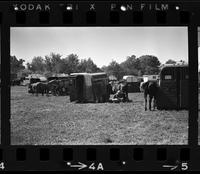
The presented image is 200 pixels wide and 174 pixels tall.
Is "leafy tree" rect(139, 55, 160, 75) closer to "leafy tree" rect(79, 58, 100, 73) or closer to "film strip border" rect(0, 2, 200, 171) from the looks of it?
"film strip border" rect(0, 2, 200, 171)

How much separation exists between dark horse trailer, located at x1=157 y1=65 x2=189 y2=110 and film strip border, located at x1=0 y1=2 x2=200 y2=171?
0.83 feet

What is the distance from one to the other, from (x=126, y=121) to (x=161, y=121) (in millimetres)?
794

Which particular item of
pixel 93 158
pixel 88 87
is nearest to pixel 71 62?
pixel 88 87

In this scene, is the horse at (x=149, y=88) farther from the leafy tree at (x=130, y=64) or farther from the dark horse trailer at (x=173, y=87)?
the leafy tree at (x=130, y=64)

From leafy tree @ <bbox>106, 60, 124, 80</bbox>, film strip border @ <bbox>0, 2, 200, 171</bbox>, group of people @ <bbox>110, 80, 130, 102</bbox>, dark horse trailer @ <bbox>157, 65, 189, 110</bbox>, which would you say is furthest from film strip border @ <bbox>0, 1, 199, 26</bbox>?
group of people @ <bbox>110, 80, 130, 102</bbox>

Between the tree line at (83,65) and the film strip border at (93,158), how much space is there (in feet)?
5.56

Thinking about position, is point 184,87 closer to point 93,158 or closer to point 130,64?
point 130,64

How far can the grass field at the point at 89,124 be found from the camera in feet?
35.8

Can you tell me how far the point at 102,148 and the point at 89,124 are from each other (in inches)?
24.5

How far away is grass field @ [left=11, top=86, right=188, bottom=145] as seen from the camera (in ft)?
35.8

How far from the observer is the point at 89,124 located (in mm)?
11000

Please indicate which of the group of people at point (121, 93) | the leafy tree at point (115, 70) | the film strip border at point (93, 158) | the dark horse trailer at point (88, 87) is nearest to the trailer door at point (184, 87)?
the film strip border at point (93, 158)

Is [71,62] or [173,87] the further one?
[173,87]

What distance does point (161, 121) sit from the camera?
36.2 ft
